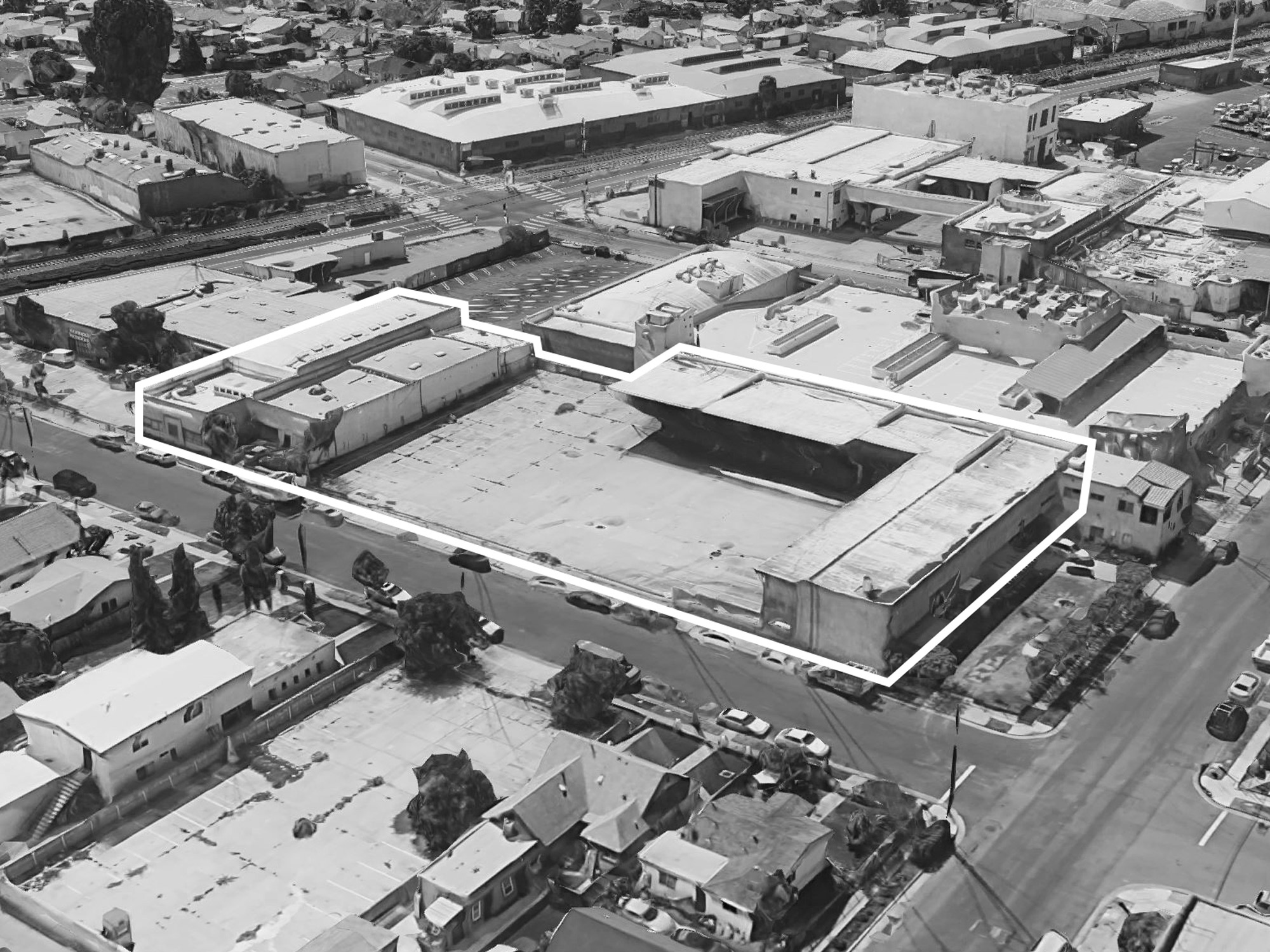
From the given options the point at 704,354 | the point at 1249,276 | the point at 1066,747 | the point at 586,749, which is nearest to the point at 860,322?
the point at 704,354

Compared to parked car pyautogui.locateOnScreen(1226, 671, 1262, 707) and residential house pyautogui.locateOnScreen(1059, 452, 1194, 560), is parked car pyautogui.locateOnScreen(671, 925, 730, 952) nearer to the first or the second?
parked car pyautogui.locateOnScreen(1226, 671, 1262, 707)

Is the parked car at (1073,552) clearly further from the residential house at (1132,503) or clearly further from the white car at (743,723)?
the white car at (743,723)

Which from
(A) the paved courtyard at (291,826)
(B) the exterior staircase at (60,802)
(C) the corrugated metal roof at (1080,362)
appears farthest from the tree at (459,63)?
(B) the exterior staircase at (60,802)

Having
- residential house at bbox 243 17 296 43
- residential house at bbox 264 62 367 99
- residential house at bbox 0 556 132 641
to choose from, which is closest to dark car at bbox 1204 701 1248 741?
residential house at bbox 0 556 132 641

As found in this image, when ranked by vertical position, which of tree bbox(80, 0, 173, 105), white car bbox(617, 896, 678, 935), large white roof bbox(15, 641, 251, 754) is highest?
tree bbox(80, 0, 173, 105)

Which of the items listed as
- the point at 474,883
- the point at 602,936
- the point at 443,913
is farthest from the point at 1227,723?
the point at 443,913

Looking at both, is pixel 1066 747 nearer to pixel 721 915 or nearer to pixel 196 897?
pixel 721 915
